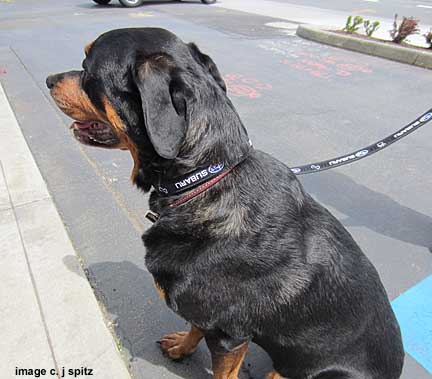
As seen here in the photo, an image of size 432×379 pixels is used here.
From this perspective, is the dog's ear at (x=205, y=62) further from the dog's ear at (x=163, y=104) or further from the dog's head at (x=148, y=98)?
the dog's ear at (x=163, y=104)

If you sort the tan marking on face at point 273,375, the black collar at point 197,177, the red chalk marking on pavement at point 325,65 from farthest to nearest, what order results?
the red chalk marking on pavement at point 325,65, the tan marking on face at point 273,375, the black collar at point 197,177

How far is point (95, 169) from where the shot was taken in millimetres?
3771

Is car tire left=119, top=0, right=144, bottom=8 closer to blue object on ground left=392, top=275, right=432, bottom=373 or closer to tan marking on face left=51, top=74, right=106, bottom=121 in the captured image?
tan marking on face left=51, top=74, right=106, bottom=121

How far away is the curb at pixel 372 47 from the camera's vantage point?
7.24 m

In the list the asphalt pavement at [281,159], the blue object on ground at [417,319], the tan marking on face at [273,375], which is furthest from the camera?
the asphalt pavement at [281,159]

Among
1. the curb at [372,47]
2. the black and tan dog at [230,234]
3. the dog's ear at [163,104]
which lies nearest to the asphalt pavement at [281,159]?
the curb at [372,47]

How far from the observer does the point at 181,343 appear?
6.97 ft

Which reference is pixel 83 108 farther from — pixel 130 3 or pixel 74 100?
pixel 130 3

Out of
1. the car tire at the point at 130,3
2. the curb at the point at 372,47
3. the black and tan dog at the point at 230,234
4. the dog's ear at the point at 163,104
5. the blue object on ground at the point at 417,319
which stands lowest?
the car tire at the point at 130,3

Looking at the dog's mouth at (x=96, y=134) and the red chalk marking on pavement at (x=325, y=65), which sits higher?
the dog's mouth at (x=96, y=134)

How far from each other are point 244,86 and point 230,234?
195 inches

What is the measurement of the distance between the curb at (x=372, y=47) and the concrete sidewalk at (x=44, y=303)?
7.17m

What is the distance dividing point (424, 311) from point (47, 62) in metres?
6.97

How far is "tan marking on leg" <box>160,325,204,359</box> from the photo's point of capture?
6.87 feet
